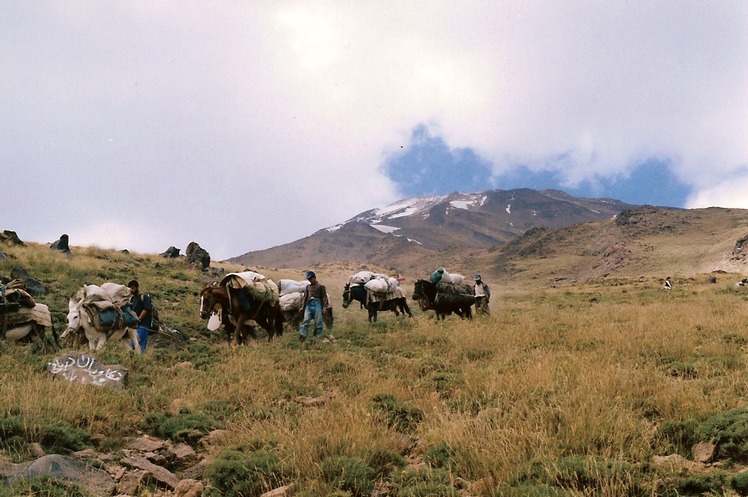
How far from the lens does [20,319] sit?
9422 millimetres

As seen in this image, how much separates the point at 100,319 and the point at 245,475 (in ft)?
23.7

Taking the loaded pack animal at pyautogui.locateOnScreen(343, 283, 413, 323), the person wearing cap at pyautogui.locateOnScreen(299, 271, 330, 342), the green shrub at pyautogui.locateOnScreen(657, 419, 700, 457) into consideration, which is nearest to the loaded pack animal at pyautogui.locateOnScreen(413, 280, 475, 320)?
the loaded pack animal at pyautogui.locateOnScreen(343, 283, 413, 323)

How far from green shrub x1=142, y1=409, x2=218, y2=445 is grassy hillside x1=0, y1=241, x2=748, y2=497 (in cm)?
2

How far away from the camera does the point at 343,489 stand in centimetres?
388

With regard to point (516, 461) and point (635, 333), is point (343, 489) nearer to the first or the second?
point (516, 461)

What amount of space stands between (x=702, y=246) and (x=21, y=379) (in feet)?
278

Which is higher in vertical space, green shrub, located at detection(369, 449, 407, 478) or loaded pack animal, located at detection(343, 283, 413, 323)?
loaded pack animal, located at detection(343, 283, 413, 323)

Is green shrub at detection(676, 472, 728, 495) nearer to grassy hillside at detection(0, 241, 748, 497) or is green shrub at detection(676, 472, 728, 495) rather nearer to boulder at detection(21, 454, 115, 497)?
grassy hillside at detection(0, 241, 748, 497)

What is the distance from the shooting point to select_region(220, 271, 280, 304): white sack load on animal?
1232 cm

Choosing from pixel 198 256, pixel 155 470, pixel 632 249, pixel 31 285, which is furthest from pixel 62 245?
pixel 632 249

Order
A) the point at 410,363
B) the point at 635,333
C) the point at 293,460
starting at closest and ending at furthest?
the point at 293,460
the point at 410,363
the point at 635,333

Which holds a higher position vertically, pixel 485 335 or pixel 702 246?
pixel 702 246

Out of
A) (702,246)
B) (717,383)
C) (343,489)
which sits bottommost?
(343,489)

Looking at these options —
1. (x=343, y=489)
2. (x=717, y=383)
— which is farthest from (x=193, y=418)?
(x=717, y=383)
